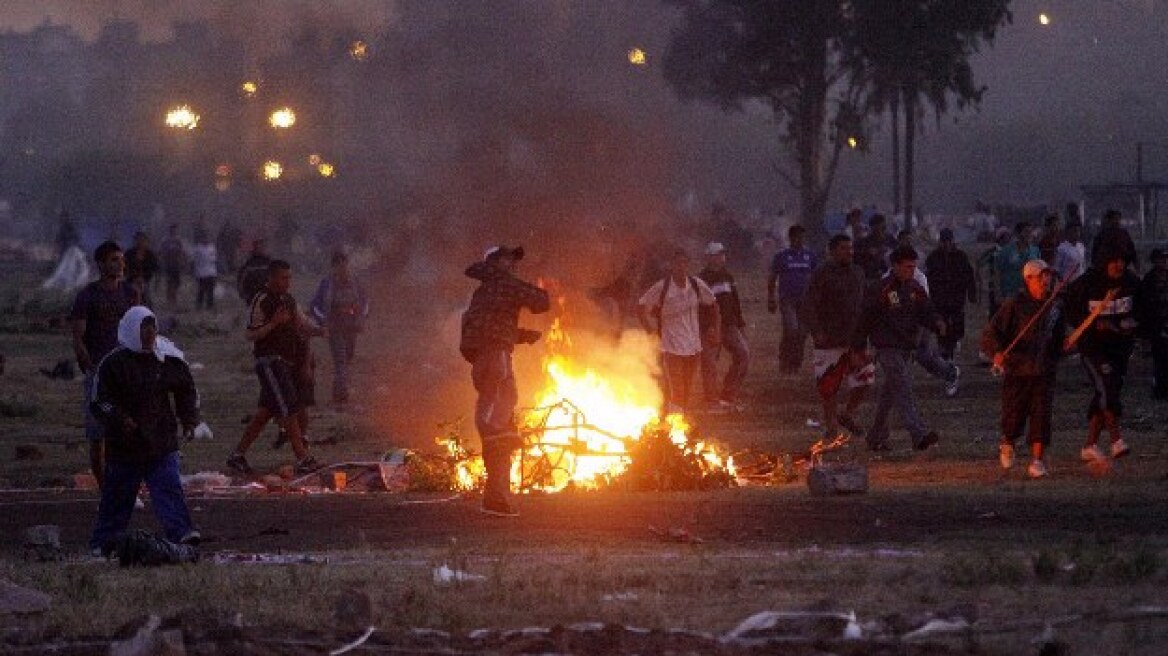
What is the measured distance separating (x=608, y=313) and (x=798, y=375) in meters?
2.67

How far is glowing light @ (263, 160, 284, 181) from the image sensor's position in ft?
128

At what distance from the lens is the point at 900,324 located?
18.0 metres

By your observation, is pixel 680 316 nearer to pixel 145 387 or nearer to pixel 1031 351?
pixel 1031 351

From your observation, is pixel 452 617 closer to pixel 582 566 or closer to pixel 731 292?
pixel 582 566

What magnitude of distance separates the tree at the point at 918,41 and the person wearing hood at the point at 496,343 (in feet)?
88.4

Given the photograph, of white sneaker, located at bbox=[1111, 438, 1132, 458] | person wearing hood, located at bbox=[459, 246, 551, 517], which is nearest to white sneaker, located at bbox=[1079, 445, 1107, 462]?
white sneaker, located at bbox=[1111, 438, 1132, 458]

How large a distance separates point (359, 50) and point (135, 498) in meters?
16.7

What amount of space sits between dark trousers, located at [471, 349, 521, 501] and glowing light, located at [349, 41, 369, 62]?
15.0m

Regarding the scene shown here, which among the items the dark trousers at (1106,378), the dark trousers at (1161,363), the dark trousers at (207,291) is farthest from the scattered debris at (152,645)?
the dark trousers at (207,291)

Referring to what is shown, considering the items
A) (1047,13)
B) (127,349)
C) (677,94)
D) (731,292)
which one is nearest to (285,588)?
(127,349)

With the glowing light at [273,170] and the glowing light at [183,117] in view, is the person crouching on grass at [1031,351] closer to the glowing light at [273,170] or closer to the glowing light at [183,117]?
the glowing light at [273,170]

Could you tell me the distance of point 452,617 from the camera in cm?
975

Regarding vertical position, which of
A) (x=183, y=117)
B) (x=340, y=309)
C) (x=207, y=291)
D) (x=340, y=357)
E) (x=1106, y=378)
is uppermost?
(x=183, y=117)

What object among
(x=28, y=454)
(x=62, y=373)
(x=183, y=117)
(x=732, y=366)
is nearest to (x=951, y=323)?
(x=732, y=366)
